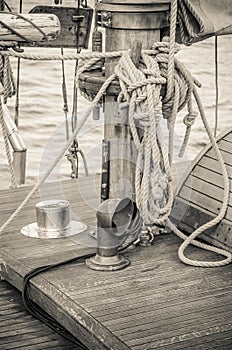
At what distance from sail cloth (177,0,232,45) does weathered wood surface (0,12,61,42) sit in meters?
0.52

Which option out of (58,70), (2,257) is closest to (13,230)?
(2,257)

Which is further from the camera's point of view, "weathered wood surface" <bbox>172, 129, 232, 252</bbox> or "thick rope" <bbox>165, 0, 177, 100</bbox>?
"weathered wood surface" <bbox>172, 129, 232, 252</bbox>

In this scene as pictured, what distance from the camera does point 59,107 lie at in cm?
1153

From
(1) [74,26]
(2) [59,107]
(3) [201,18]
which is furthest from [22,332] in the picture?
(2) [59,107]

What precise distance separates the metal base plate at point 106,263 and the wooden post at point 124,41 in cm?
38

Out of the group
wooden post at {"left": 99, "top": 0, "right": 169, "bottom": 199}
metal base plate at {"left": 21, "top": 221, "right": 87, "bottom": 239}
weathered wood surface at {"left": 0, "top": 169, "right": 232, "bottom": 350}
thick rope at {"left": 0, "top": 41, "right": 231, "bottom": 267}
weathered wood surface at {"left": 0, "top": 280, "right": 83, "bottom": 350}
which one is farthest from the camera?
metal base plate at {"left": 21, "top": 221, "right": 87, "bottom": 239}

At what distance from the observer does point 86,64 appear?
12.9 feet

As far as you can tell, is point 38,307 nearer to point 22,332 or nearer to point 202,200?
point 22,332

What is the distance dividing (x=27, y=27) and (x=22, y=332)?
49.0 inches

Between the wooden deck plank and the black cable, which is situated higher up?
the wooden deck plank

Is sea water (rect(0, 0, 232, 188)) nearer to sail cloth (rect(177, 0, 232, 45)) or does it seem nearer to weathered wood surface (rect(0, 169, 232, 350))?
sail cloth (rect(177, 0, 232, 45))

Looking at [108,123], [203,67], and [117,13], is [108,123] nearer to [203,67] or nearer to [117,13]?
[117,13]

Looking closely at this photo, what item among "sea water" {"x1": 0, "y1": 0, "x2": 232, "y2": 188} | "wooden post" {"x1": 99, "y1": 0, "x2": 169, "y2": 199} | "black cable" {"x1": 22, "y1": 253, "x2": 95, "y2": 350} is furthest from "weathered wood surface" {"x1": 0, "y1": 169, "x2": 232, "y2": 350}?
"sea water" {"x1": 0, "y1": 0, "x2": 232, "y2": 188}

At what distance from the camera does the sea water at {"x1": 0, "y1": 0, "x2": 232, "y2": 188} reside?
29.5 feet
